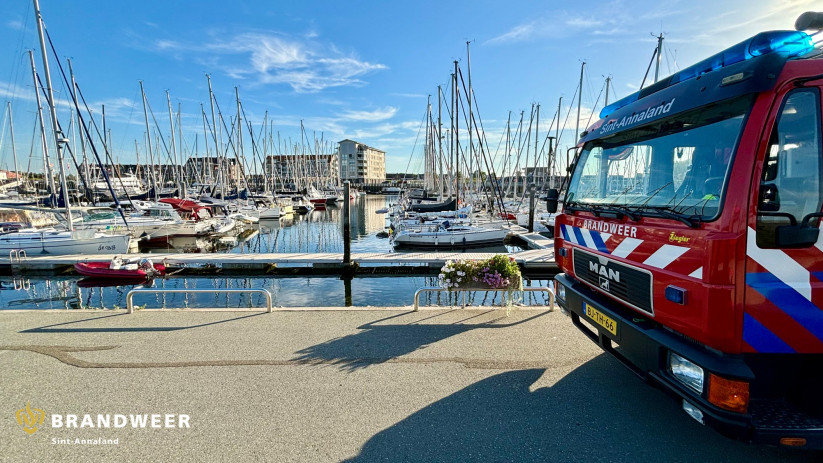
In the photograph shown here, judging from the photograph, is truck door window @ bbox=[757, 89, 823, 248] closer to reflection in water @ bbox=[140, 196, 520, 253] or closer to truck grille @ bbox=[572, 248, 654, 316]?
truck grille @ bbox=[572, 248, 654, 316]

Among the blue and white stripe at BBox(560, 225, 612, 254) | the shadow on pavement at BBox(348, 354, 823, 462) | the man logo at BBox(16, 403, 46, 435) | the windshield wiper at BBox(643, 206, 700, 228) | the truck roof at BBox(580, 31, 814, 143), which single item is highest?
the truck roof at BBox(580, 31, 814, 143)

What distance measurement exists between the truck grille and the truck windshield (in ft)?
1.75

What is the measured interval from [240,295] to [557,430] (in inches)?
510

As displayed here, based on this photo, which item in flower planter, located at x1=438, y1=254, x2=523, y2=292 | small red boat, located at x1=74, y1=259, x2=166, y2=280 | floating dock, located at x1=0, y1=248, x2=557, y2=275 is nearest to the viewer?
flower planter, located at x1=438, y1=254, x2=523, y2=292

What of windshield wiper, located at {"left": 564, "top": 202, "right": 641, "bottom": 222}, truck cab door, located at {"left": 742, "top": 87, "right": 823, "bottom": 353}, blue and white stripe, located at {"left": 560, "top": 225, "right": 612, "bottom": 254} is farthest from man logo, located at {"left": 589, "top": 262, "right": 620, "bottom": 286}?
truck cab door, located at {"left": 742, "top": 87, "right": 823, "bottom": 353}

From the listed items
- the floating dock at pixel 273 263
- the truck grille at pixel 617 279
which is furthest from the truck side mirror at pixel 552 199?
the floating dock at pixel 273 263

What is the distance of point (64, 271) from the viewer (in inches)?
633

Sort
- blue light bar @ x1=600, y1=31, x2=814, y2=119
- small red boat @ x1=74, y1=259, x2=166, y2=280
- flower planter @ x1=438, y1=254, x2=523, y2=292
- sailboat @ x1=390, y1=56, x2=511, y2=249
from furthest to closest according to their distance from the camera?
1. sailboat @ x1=390, y1=56, x2=511, y2=249
2. small red boat @ x1=74, y1=259, x2=166, y2=280
3. flower planter @ x1=438, y1=254, x2=523, y2=292
4. blue light bar @ x1=600, y1=31, x2=814, y2=119

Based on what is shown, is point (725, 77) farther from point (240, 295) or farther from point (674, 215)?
point (240, 295)

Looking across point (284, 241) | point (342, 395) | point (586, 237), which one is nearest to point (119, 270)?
point (284, 241)

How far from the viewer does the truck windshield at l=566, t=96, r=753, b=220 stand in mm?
2764

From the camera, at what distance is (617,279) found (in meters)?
3.52

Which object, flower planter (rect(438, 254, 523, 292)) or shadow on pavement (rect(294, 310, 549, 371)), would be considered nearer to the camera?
shadow on pavement (rect(294, 310, 549, 371))

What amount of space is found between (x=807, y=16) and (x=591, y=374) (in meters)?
3.86
